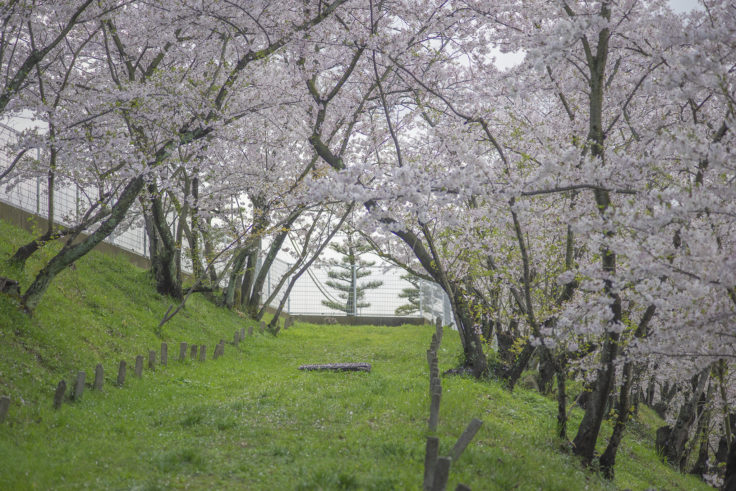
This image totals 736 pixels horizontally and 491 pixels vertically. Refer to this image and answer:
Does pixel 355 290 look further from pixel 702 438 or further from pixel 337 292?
pixel 702 438

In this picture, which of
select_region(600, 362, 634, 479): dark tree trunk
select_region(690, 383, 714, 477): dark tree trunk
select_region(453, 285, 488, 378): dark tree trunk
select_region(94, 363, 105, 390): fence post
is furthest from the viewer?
select_region(690, 383, 714, 477): dark tree trunk

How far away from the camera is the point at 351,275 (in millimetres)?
29406

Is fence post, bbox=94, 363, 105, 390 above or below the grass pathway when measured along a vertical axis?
above

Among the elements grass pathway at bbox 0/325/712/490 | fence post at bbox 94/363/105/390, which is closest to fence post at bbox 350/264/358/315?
grass pathway at bbox 0/325/712/490

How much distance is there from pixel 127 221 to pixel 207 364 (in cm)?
814

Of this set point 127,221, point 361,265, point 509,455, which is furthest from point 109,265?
point 361,265

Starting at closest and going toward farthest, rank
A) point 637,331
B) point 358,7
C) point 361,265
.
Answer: point 637,331 → point 358,7 → point 361,265

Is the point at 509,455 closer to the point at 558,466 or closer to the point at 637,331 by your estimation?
the point at 558,466

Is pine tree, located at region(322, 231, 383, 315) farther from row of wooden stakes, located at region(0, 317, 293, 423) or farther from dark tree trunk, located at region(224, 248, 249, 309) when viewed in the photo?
row of wooden stakes, located at region(0, 317, 293, 423)

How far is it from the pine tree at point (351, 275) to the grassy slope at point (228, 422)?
1397 centimetres

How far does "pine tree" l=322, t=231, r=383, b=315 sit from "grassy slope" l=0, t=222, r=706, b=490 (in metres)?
14.0

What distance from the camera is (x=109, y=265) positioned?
1584cm

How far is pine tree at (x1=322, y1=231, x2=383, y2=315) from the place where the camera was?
28469mm

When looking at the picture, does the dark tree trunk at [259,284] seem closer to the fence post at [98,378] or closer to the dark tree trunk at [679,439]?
the fence post at [98,378]
